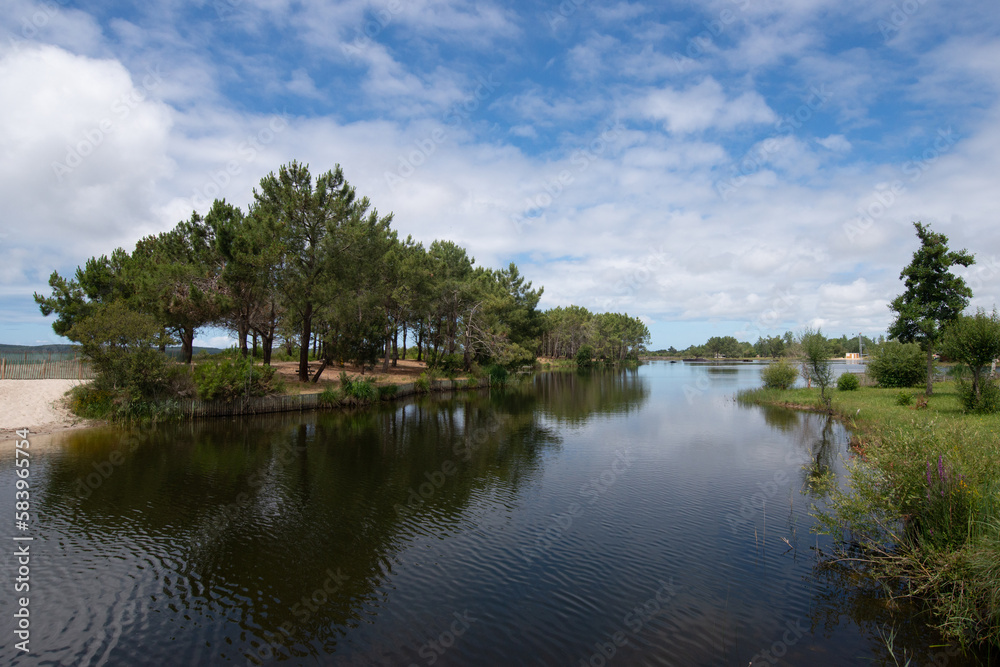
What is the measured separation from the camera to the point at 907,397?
29.9 m

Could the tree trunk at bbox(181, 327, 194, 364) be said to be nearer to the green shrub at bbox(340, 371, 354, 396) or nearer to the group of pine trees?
the group of pine trees

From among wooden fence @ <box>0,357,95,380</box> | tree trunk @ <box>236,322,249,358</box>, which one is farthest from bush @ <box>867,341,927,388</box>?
wooden fence @ <box>0,357,95,380</box>

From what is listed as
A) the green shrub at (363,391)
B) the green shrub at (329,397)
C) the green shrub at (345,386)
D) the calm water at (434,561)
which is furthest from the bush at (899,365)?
the green shrub at (329,397)

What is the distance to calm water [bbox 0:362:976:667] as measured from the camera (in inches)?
330

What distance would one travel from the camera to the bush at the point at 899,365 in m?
42.7

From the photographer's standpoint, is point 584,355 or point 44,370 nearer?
point 44,370

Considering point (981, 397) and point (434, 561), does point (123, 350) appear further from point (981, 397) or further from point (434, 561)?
point (981, 397)

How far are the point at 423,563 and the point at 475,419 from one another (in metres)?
22.8

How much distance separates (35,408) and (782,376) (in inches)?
2239

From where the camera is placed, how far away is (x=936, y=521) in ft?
30.6

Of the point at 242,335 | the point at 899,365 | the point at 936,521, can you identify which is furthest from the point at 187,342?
the point at 899,365

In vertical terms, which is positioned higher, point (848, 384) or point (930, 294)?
point (930, 294)

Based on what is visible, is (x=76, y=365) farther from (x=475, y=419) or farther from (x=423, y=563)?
(x=423, y=563)

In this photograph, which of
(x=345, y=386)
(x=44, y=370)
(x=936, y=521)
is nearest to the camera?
(x=936, y=521)
